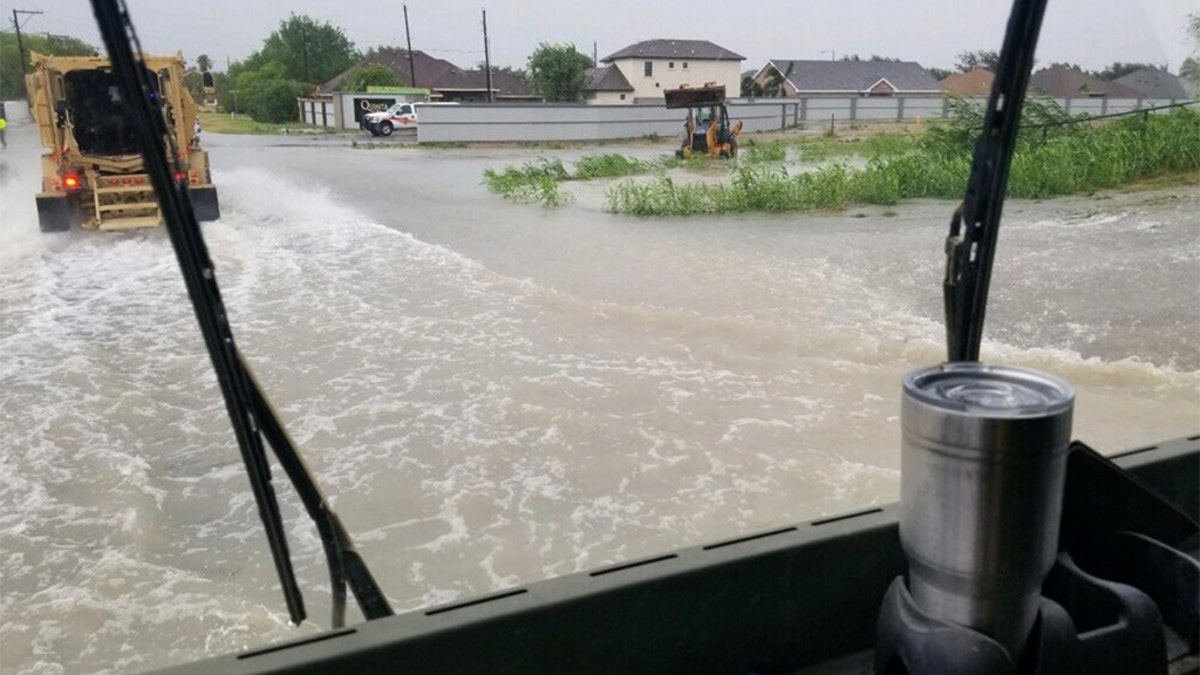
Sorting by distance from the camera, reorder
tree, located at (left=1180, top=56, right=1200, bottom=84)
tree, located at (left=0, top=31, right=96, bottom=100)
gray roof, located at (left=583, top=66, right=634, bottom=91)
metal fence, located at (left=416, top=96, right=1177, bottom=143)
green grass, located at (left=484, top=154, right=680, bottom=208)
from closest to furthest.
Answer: tree, located at (left=0, top=31, right=96, bottom=100) → tree, located at (left=1180, top=56, right=1200, bottom=84) → green grass, located at (left=484, top=154, right=680, bottom=208) → metal fence, located at (left=416, top=96, right=1177, bottom=143) → gray roof, located at (left=583, top=66, right=634, bottom=91)

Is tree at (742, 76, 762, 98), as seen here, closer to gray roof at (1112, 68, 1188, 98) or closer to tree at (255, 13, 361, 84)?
tree at (255, 13, 361, 84)

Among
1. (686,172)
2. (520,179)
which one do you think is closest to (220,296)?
(520,179)

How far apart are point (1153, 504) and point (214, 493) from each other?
439 cm

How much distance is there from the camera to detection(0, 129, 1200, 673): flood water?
4340 millimetres

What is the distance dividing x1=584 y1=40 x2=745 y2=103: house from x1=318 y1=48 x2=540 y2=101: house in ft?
38.7

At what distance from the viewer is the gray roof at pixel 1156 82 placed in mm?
2535

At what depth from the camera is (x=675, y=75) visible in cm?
3469

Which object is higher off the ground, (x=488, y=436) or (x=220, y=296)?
(x=220, y=296)

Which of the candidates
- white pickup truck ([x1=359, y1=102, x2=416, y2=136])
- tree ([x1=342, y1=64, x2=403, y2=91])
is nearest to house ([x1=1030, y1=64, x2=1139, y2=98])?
white pickup truck ([x1=359, y1=102, x2=416, y2=136])

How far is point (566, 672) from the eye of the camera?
1.61m

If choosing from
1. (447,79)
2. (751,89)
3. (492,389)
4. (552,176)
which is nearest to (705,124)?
(552,176)

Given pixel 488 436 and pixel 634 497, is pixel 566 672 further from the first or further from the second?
pixel 488 436

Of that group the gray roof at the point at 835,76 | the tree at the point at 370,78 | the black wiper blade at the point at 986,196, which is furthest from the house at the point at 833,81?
the black wiper blade at the point at 986,196

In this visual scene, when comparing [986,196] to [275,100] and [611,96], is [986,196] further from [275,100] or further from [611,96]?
[275,100]
